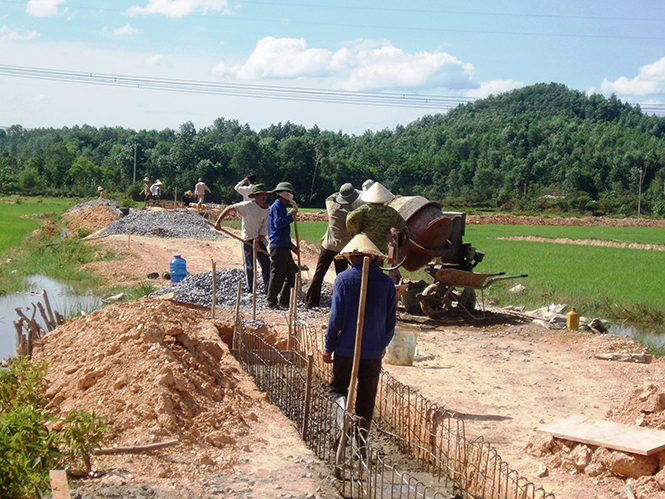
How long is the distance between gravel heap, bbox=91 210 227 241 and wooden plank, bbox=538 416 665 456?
17276mm

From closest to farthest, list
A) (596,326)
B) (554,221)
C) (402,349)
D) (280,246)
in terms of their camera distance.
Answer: (402,349) < (280,246) < (596,326) < (554,221)

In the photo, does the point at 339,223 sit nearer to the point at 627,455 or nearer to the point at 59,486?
the point at 627,455

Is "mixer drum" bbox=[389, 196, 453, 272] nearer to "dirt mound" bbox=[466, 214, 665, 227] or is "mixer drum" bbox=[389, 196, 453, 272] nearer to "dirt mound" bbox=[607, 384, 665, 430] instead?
"dirt mound" bbox=[607, 384, 665, 430]

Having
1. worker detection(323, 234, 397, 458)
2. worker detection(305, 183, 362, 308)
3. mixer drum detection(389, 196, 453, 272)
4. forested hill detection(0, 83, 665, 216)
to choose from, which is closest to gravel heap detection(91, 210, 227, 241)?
mixer drum detection(389, 196, 453, 272)

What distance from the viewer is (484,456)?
15.5 ft

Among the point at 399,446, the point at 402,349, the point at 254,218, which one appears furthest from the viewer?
the point at 254,218

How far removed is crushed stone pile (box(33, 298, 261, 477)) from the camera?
14.9 feet

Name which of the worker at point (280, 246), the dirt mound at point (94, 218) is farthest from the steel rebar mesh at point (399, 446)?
the dirt mound at point (94, 218)

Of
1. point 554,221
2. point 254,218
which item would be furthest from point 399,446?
point 554,221

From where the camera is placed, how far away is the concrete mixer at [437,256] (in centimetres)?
952

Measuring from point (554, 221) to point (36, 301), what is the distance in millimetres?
37667

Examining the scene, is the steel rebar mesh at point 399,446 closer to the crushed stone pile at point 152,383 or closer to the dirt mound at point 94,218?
the crushed stone pile at point 152,383

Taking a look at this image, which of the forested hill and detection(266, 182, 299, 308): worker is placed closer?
detection(266, 182, 299, 308): worker

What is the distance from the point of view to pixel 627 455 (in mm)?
4355
